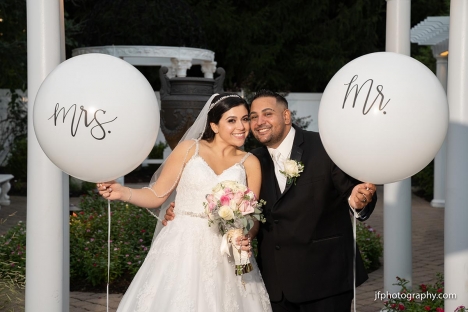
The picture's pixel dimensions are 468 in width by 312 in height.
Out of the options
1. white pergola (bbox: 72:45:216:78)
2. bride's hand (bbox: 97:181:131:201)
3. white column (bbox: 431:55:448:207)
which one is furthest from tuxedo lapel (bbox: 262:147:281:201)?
white pergola (bbox: 72:45:216:78)

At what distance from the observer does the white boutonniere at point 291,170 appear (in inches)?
164

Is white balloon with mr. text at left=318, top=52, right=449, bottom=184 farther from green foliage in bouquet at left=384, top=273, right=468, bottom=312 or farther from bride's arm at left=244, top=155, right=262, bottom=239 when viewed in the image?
green foliage in bouquet at left=384, top=273, right=468, bottom=312

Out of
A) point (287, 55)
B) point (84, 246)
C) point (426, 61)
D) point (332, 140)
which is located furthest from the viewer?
point (287, 55)

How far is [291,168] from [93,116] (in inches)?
49.6

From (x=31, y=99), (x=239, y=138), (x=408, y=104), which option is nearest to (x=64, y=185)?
(x=31, y=99)

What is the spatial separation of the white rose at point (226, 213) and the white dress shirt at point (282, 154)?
1.81 feet

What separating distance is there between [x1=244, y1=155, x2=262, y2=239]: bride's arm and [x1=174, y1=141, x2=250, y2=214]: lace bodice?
40 millimetres

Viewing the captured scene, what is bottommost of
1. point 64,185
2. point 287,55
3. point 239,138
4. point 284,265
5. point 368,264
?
point 368,264

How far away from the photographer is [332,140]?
348cm

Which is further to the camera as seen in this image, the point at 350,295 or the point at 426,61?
the point at 426,61

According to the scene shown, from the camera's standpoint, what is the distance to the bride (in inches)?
170

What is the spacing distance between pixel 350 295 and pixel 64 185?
2.00 m

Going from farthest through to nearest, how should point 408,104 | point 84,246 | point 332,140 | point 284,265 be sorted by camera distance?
point 84,246, point 284,265, point 332,140, point 408,104

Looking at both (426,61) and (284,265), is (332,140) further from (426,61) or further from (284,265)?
(426,61)
